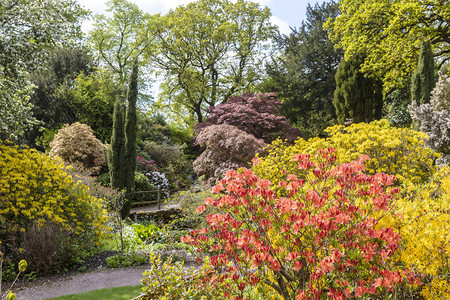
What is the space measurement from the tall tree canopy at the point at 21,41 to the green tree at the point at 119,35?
13.6 metres

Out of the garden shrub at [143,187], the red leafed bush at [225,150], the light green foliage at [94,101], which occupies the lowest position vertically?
the garden shrub at [143,187]

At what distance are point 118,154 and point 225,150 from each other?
3553 mm

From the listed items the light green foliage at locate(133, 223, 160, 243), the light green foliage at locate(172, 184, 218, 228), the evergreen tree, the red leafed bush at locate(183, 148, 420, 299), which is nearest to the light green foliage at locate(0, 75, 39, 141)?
the light green foliage at locate(133, 223, 160, 243)

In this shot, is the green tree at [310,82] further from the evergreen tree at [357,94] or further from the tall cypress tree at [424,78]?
the tall cypress tree at [424,78]

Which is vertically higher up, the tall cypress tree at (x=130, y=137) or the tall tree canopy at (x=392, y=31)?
the tall tree canopy at (x=392, y=31)

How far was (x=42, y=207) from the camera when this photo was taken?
19.9 ft

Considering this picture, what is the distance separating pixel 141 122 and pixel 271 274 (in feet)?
56.0

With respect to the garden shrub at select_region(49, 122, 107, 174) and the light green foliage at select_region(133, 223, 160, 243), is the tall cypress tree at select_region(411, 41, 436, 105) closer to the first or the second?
the light green foliage at select_region(133, 223, 160, 243)

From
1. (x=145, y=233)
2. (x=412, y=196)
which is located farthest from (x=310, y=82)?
(x=412, y=196)

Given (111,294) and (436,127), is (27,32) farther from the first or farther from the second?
(436,127)

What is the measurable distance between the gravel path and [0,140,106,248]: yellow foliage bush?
942 millimetres

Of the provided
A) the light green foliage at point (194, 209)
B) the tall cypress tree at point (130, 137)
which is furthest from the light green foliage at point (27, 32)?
the light green foliage at point (194, 209)

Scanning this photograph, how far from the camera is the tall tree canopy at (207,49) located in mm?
18781

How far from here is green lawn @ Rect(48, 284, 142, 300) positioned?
468cm
